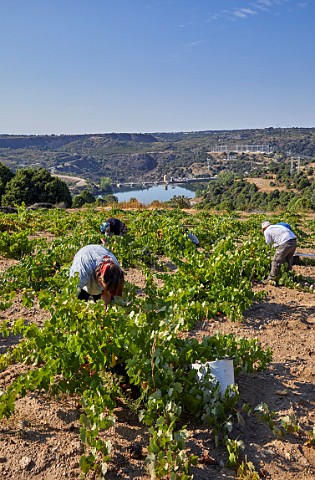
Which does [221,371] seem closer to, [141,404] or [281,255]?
[141,404]

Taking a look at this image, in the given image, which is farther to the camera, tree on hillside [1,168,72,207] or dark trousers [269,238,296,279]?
tree on hillside [1,168,72,207]

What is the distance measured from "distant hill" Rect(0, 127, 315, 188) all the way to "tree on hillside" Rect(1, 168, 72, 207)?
77.8 meters

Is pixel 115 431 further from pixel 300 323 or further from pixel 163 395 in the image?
pixel 300 323

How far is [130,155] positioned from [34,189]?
11993 centimetres

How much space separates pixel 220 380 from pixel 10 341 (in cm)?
234

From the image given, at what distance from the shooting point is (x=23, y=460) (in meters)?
2.70

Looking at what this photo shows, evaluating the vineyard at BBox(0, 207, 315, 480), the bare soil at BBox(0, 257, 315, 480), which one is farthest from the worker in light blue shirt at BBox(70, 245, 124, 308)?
the bare soil at BBox(0, 257, 315, 480)

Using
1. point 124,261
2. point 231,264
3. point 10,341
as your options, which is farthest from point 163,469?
point 124,261

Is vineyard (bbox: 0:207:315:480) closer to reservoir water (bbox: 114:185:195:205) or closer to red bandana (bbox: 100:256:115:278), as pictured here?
red bandana (bbox: 100:256:115:278)

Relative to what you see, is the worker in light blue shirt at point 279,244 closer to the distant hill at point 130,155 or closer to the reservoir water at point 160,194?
the reservoir water at point 160,194

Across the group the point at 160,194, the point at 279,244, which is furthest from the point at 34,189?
the point at 160,194

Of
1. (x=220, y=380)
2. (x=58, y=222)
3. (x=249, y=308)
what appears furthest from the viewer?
(x=58, y=222)

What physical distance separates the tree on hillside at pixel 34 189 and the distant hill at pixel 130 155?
77.8 metres

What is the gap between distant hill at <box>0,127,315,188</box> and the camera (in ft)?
424
